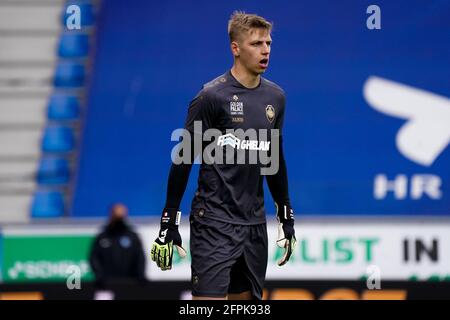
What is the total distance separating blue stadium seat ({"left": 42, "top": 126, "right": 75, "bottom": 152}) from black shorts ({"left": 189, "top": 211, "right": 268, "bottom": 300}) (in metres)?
7.03

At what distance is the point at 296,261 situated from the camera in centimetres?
1122

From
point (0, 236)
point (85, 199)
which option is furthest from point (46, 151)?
point (0, 236)

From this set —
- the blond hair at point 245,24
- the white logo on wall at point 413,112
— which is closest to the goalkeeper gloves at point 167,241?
the blond hair at point 245,24

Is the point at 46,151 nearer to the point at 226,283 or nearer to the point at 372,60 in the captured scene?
the point at 372,60

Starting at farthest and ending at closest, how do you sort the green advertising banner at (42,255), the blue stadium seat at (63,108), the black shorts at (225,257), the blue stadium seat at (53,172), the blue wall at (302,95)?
the blue stadium seat at (63,108)
the blue stadium seat at (53,172)
the blue wall at (302,95)
the green advertising banner at (42,255)
the black shorts at (225,257)

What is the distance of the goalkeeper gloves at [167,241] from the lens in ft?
19.9

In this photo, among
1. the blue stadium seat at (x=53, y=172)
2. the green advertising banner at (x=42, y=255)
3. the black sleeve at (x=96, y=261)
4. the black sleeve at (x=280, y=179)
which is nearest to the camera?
the black sleeve at (x=280, y=179)

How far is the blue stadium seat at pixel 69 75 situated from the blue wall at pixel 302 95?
73 centimetres

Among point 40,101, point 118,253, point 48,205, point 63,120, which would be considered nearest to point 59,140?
point 63,120

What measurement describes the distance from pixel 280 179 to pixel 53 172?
6881 millimetres

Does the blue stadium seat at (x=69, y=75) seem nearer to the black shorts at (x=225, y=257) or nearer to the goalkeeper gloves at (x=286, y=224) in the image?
the goalkeeper gloves at (x=286, y=224)

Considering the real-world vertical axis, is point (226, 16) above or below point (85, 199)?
above

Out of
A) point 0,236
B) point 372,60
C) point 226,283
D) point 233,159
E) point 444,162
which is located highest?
point 372,60

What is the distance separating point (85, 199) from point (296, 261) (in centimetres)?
259
